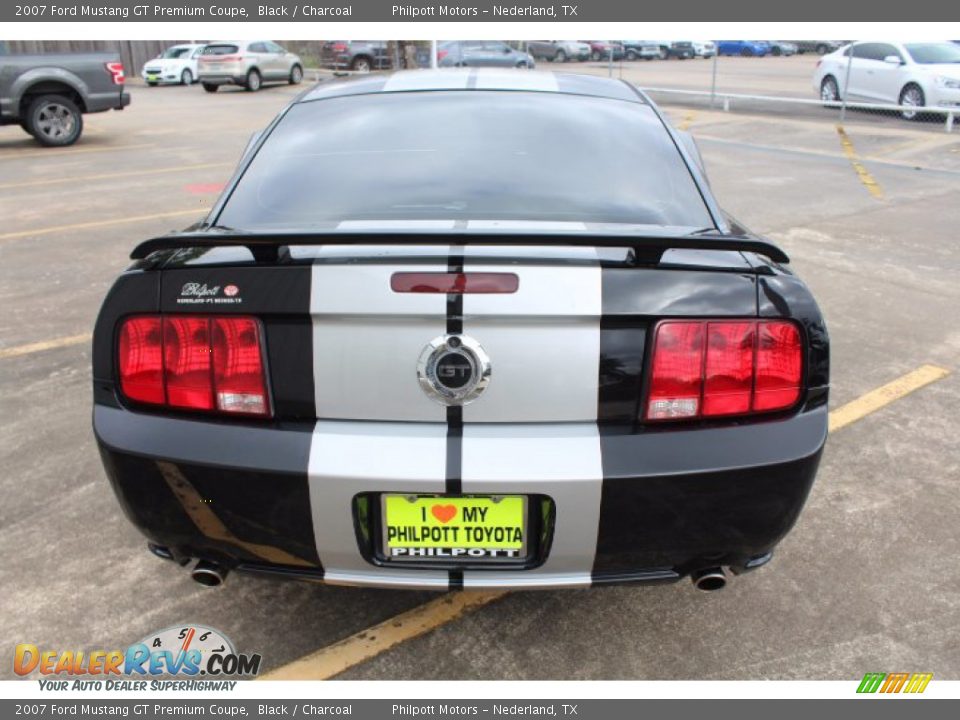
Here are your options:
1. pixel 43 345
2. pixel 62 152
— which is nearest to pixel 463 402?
pixel 43 345

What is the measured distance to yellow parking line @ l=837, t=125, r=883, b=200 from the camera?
941 centimetres

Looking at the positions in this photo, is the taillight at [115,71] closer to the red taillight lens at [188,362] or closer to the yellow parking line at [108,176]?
the yellow parking line at [108,176]

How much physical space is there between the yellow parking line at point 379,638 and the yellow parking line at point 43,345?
10.5 feet

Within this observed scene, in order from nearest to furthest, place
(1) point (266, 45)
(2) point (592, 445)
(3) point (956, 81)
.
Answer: (2) point (592, 445) < (3) point (956, 81) < (1) point (266, 45)

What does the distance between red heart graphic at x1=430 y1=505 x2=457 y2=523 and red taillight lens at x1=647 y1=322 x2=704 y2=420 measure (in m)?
0.55

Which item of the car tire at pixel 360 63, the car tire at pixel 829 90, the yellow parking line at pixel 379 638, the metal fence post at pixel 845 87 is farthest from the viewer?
the car tire at pixel 360 63

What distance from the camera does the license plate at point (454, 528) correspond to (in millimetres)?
1937

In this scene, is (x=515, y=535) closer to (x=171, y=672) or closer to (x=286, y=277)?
(x=286, y=277)

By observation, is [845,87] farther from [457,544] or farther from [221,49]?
[221,49]

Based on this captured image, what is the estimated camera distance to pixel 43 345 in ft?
15.4

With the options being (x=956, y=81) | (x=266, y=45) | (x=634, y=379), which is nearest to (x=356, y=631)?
(x=634, y=379)

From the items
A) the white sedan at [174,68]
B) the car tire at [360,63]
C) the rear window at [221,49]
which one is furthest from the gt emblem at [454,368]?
the white sedan at [174,68]

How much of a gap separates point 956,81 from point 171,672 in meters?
15.7

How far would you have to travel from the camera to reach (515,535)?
1977 mm
